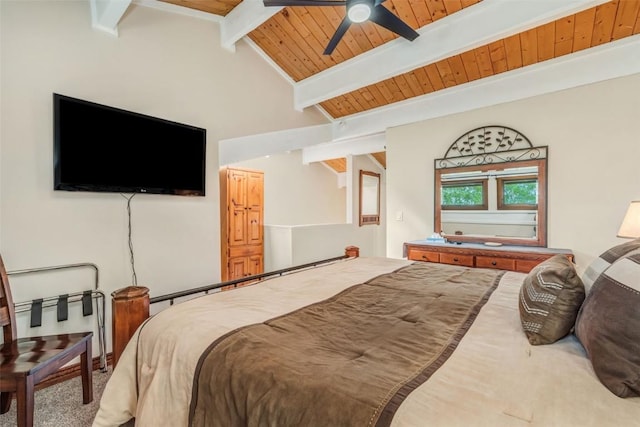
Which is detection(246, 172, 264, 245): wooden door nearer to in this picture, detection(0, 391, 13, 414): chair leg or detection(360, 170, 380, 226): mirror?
detection(360, 170, 380, 226): mirror

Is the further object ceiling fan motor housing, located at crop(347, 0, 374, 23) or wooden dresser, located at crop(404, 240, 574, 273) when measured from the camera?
wooden dresser, located at crop(404, 240, 574, 273)

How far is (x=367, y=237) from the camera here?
20.3ft

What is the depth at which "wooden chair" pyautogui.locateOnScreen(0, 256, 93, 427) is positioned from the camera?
146 cm

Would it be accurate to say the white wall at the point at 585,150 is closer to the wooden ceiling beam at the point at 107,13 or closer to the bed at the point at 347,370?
the bed at the point at 347,370

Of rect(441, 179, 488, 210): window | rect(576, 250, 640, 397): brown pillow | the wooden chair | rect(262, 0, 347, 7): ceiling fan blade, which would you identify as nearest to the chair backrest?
the wooden chair

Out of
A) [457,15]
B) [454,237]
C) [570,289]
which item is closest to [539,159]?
[454,237]

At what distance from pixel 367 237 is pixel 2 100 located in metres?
5.35

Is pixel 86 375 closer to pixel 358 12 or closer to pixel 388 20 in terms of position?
pixel 358 12

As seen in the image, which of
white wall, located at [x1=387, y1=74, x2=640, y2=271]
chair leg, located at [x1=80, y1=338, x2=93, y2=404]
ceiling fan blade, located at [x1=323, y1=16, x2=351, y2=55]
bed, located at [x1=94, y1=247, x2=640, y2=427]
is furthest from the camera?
white wall, located at [x1=387, y1=74, x2=640, y2=271]

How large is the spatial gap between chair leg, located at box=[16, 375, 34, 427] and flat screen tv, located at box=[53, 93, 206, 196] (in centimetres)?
133

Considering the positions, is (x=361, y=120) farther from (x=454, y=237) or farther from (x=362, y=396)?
(x=362, y=396)

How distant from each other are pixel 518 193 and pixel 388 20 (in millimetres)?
2359

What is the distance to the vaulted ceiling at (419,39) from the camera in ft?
8.19

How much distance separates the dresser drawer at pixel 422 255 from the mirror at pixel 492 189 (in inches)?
18.0
